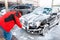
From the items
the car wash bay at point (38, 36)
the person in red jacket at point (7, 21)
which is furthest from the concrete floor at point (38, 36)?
the person in red jacket at point (7, 21)

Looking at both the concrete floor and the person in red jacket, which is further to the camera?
the concrete floor

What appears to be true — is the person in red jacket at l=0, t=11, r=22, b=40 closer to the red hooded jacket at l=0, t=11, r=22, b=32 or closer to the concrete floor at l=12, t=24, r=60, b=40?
the red hooded jacket at l=0, t=11, r=22, b=32

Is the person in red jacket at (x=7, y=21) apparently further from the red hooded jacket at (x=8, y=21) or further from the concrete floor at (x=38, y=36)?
the concrete floor at (x=38, y=36)

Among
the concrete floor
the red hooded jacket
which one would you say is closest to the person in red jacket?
the red hooded jacket

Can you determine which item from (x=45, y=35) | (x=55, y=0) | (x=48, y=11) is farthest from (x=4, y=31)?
(x=55, y=0)

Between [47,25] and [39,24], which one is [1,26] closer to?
[39,24]

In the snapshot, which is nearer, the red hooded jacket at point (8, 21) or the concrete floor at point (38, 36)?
the red hooded jacket at point (8, 21)

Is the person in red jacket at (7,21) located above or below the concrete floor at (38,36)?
above

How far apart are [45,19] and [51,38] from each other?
1013 millimetres

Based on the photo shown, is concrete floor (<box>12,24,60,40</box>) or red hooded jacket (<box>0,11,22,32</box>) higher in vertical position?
red hooded jacket (<box>0,11,22,32</box>)

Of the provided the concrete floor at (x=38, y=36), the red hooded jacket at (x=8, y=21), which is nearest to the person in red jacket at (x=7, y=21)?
the red hooded jacket at (x=8, y=21)

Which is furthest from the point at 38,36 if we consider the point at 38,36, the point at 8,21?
the point at 8,21

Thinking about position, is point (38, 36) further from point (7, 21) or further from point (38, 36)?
point (7, 21)

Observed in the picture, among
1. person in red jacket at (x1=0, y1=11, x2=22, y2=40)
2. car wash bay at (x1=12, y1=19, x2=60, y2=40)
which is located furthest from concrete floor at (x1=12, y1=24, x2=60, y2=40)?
person in red jacket at (x1=0, y1=11, x2=22, y2=40)
